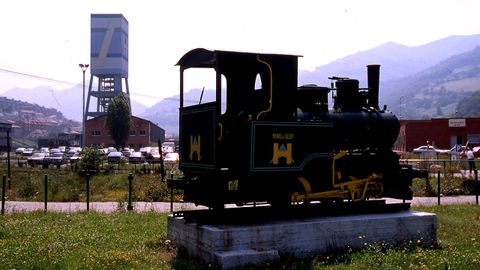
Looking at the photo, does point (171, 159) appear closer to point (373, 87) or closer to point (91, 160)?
point (91, 160)

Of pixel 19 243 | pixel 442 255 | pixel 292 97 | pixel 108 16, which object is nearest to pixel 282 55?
pixel 292 97

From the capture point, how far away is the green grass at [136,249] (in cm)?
849

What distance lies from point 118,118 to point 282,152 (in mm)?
71217

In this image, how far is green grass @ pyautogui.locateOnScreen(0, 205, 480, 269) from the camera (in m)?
8.49

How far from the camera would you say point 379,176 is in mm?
11453

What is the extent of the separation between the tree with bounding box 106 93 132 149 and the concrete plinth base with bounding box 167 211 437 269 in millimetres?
69824

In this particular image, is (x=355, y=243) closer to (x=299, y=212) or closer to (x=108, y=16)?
(x=299, y=212)

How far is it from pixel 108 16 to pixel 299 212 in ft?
535

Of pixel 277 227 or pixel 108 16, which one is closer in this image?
pixel 277 227

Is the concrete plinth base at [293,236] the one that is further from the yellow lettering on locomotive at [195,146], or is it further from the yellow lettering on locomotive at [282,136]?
the yellow lettering on locomotive at [282,136]

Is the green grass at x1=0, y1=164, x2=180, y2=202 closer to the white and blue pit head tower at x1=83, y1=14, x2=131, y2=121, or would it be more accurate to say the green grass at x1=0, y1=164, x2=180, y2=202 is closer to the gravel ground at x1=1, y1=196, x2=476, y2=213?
the gravel ground at x1=1, y1=196, x2=476, y2=213

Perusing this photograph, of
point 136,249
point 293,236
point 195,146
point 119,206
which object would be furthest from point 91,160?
point 293,236

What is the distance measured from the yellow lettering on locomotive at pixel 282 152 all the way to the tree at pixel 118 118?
7081cm

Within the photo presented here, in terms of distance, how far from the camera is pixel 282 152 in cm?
969
